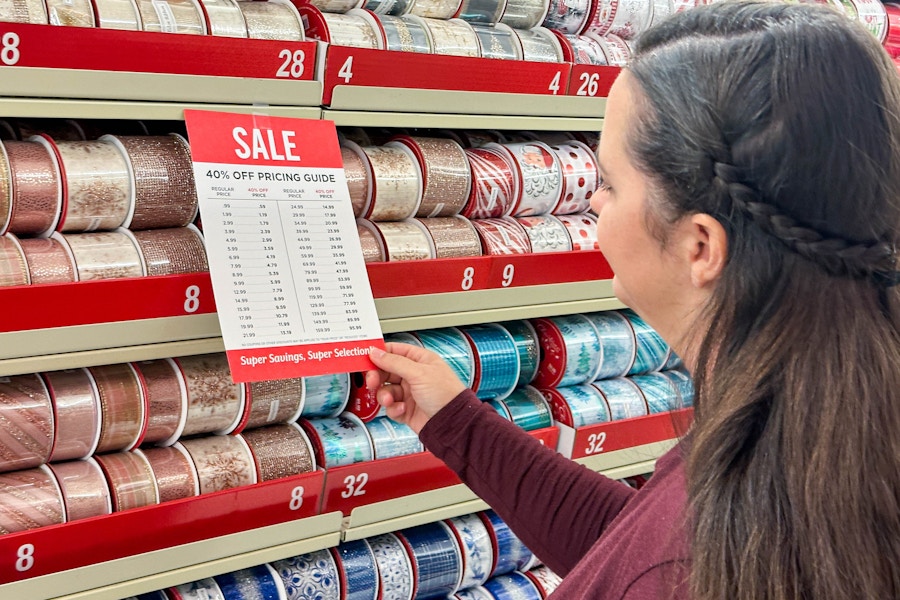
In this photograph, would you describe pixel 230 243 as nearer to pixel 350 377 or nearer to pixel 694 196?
pixel 350 377

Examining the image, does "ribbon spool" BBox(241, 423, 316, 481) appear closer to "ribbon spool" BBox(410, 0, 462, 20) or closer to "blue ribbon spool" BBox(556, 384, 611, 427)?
"blue ribbon spool" BBox(556, 384, 611, 427)

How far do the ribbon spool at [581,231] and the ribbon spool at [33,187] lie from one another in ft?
3.64

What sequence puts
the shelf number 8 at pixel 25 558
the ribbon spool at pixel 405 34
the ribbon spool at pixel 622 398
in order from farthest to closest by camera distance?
the ribbon spool at pixel 622 398 < the ribbon spool at pixel 405 34 < the shelf number 8 at pixel 25 558

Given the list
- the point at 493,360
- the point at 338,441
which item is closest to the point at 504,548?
the point at 493,360

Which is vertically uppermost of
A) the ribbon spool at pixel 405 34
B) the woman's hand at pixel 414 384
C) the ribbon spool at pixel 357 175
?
the ribbon spool at pixel 405 34

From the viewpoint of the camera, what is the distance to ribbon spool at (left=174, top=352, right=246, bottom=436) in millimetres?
1598

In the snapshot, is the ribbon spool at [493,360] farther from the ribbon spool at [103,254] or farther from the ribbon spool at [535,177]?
the ribbon spool at [103,254]

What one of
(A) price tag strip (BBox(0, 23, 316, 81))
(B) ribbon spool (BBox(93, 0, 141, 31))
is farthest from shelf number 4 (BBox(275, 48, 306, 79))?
(B) ribbon spool (BBox(93, 0, 141, 31))

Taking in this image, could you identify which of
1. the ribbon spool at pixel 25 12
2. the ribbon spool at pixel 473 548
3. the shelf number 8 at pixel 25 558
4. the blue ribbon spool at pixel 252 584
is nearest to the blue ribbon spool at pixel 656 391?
the ribbon spool at pixel 473 548

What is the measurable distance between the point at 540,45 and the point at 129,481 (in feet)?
3.96

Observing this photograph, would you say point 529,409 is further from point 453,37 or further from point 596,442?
point 453,37

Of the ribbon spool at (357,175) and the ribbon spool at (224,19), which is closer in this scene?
the ribbon spool at (224,19)

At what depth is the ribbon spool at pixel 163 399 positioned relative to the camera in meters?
1.55

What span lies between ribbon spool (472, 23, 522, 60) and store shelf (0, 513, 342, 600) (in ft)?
3.21
